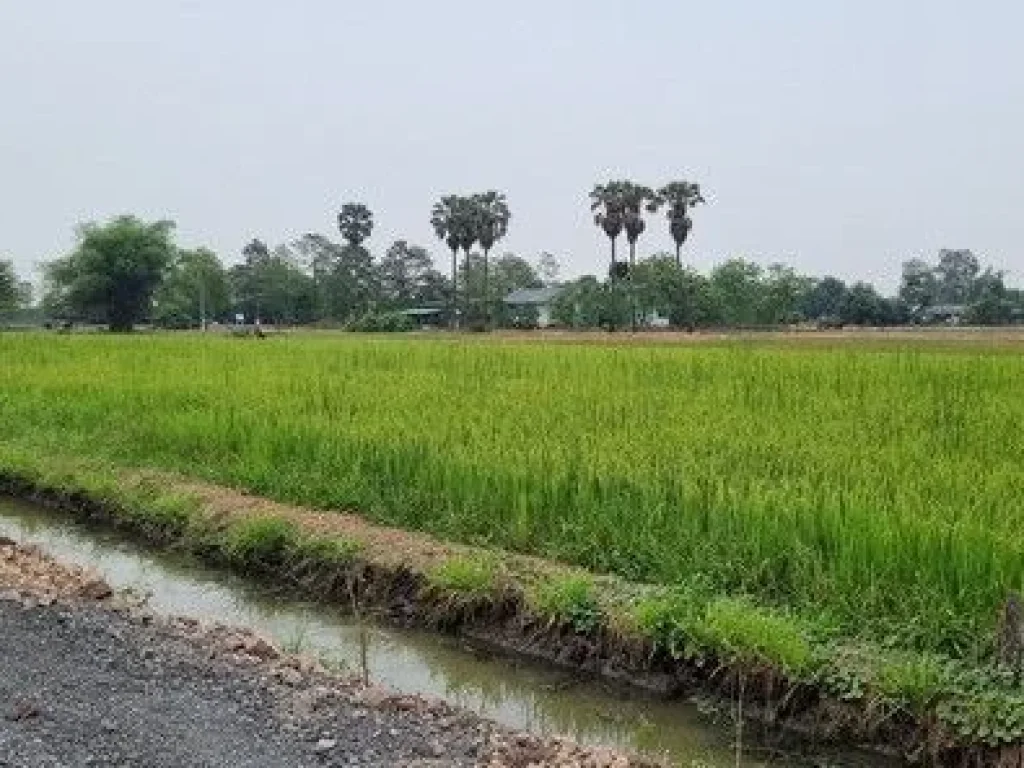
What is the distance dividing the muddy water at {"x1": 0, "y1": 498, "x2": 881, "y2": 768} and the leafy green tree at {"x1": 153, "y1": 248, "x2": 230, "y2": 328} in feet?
202

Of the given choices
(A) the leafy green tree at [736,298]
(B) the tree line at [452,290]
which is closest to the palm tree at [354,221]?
(B) the tree line at [452,290]

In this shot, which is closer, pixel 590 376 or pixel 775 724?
pixel 775 724

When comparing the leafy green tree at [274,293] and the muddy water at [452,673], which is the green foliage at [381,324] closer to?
the leafy green tree at [274,293]

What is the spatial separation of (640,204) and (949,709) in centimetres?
5964

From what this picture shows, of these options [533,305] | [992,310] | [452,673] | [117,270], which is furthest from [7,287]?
[452,673]

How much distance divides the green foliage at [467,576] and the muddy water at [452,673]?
0.32 m

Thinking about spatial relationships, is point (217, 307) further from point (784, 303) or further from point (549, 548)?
point (549, 548)

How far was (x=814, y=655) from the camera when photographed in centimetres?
534

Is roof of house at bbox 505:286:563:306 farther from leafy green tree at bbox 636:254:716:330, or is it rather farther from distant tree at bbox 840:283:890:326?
distant tree at bbox 840:283:890:326

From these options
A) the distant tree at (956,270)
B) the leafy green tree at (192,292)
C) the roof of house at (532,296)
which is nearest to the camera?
the leafy green tree at (192,292)

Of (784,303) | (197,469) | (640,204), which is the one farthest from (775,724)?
(640,204)

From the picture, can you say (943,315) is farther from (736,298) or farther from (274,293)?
(274,293)

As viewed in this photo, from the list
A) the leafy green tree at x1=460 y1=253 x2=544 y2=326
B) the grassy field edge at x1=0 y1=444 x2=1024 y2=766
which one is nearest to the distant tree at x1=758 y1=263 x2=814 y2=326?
the leafy green tree at x1=460 y1=253 x2=544 y2=326

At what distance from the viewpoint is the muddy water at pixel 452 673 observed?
5.36m
